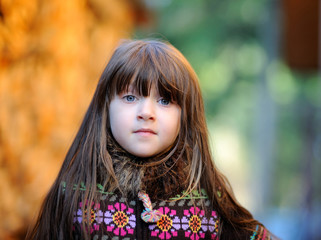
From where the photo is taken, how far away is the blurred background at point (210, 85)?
2541mm

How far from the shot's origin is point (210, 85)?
30.2 ft

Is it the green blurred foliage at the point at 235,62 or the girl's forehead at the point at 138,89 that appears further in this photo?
the green blurred foliage at the point at 235,62

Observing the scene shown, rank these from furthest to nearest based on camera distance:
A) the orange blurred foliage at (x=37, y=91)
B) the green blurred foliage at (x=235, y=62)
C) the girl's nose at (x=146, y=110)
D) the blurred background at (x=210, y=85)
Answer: the green blurred foliage at (x=235, y=62), the blurred background at (x=210, y=85), the orange blurred foliage at (x=37, y=91), the girl's nose at (x=146, y=110)

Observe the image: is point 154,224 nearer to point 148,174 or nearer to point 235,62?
point 148,174

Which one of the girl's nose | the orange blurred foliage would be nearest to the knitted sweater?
the girl's nose

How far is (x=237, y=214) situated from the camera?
81.2 inches

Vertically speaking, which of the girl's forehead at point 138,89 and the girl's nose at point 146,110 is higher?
the girl's forehead at point 138,89

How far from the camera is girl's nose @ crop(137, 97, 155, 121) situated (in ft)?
5.93

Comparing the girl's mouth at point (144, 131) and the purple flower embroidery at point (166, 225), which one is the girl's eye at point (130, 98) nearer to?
the girl's mouth at point (144, 131)

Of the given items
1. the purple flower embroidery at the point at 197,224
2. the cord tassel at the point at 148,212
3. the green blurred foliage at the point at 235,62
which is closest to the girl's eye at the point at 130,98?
the cord tassel at the point at 148,212

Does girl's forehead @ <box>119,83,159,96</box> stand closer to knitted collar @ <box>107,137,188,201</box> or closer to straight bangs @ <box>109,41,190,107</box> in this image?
straight bangs @ <box>109,41,190,107</box>

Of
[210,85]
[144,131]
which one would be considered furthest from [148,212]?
[210,85]

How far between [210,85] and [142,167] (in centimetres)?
742

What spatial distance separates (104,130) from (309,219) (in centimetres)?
419
